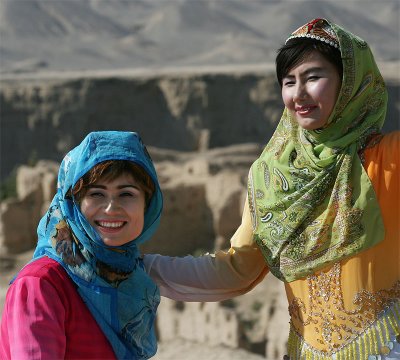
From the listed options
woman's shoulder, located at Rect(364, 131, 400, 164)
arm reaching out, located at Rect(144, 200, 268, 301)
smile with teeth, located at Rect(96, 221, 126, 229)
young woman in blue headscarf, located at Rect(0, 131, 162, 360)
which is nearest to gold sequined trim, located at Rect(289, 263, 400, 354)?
arm reaching out, located at Rect(144, 200, 268, 301)

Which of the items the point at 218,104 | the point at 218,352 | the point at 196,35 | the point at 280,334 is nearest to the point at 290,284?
the point at 218,352

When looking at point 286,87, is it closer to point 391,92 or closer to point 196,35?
point 391,92

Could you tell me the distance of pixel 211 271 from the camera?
3.16m

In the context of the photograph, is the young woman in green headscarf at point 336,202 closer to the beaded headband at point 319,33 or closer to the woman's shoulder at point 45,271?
the beaded headband at point 319,33

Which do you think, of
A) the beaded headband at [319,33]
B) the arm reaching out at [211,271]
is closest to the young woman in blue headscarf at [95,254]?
the arm reaching out at [211,271]

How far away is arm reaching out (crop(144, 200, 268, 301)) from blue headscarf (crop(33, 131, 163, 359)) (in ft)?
1.36

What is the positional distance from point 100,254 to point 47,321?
277 mm

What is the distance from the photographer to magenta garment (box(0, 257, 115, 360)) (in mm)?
2420

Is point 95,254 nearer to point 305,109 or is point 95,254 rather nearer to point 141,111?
point 305,109

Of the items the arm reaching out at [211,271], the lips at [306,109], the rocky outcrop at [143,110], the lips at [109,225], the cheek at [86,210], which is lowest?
the arm reaching out at [211,271]

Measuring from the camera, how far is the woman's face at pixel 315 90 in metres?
2.88

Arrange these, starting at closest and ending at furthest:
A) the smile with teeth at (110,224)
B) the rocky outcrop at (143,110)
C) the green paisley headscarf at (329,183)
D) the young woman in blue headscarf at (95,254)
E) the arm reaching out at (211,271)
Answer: the young woman in blue headscarf at (95,254)
the smile with teeth at (110,224)
the green paisley headscarf at (329,183)
the arm reaching out at (211,271)
the rocky outcrop at (143,110)

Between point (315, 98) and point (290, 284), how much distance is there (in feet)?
2.16

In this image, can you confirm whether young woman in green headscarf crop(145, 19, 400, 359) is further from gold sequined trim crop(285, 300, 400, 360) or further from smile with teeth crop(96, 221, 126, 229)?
Answer: smile with teeth crop(96, 221, 126, 229)
